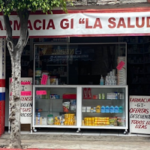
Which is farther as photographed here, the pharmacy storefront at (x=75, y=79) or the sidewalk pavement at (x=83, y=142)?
the pharmacy storefront at (x=75, y=79)

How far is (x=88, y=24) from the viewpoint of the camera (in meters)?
9.05

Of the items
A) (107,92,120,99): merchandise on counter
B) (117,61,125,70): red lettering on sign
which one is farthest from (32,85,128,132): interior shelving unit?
(117,61,125,70): red lettering on sign

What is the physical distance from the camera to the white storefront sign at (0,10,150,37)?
29.0 feet

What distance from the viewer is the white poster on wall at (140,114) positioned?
9773 mm

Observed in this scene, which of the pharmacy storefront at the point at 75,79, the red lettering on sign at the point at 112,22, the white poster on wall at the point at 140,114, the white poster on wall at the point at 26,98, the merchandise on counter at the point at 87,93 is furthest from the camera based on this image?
the merchandise on counter at the point at 87,93

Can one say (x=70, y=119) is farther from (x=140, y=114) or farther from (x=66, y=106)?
(x=140, y=114)

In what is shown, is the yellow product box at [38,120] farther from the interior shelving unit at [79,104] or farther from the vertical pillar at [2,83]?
the vertical pillar at [2,83]

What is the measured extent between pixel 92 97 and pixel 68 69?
134 centimetres

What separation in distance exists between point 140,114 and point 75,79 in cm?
251

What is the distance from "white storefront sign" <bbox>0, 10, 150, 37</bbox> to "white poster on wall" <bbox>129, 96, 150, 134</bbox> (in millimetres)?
2196

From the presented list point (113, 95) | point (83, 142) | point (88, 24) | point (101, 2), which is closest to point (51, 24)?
point (88, 24)

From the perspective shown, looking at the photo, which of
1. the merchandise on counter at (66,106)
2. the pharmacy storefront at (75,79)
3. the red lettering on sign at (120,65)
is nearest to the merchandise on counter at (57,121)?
the pharmacy storefront at (75,79)

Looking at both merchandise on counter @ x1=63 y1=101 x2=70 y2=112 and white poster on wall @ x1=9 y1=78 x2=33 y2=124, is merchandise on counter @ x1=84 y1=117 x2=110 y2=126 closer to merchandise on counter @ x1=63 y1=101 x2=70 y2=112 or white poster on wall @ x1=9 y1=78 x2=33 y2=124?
merchandise on counter @ x1=63 y1=101 x2=70 y2=112

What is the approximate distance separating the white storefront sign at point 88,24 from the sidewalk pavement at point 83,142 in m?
3.09
